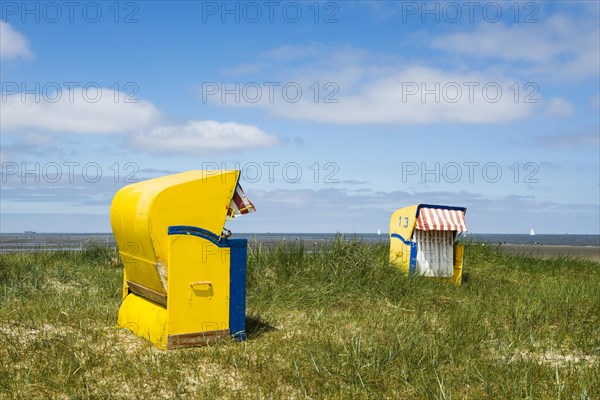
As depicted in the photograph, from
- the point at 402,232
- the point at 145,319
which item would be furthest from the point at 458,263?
the point at 145,319

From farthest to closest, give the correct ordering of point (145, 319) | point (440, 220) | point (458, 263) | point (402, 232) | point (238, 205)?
point (458, 263), point (402, 232), point (440, 220), point (145, 319), point (238, 205)

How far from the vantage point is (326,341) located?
576 centimetres

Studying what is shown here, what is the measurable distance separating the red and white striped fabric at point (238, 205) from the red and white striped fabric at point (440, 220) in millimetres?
5036

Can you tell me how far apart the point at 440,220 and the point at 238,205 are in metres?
5.41

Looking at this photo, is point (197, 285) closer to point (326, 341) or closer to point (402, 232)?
point (326, 341)

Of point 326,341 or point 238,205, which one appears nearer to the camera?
point 326,341

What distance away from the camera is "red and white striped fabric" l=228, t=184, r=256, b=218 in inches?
235

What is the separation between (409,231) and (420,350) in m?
5.40

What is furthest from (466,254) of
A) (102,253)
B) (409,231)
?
Result: (102,253)

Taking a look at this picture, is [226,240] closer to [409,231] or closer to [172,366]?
[172,366]

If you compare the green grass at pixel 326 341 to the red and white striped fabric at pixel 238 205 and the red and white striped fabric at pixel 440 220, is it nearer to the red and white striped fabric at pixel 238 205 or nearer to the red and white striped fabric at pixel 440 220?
the red and white striped fabric at pixel 440 220

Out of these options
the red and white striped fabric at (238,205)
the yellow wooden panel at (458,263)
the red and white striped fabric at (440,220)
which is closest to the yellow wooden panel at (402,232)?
the red and white striped fabric at (440,220)

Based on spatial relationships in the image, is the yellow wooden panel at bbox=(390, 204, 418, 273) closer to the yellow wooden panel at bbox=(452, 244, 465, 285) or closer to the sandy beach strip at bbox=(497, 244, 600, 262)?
the yellow wooden panel at bbox=(452, 244, 465, 285)

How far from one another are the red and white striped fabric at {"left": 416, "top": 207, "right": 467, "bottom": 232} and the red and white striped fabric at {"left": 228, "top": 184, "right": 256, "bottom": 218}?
16.5ft
